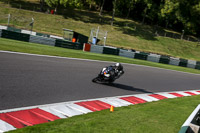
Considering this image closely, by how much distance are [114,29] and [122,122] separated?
51265 millimetres

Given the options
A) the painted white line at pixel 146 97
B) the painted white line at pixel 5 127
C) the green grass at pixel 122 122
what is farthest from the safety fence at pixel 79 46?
the painted white line at pixel 5 127

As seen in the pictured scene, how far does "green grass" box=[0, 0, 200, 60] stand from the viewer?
165ft

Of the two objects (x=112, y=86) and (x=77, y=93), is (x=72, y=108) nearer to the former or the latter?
(x=77, y=93)

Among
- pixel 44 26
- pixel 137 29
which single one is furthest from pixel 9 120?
pixel 137 29

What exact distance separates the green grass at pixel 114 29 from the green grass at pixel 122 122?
3905 centimetres

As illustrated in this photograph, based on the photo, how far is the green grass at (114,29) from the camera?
50281 millimetres

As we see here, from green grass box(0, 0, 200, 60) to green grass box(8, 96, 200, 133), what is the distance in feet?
128

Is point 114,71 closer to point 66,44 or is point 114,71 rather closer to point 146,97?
point 146,97

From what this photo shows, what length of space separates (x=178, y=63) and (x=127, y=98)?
26024mm

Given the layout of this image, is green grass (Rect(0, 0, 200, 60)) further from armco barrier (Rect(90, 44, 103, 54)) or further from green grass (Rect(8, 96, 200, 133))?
green grass (Rect(8, 96, 200, 133))

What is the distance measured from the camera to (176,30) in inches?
3017

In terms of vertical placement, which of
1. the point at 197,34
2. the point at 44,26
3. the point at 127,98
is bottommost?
the point at 127,98

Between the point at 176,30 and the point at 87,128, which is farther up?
the point at 176,30

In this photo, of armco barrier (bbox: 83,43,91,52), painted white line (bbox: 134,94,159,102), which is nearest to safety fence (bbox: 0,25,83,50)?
armco barrier (bbox: 83,43,91,52)
